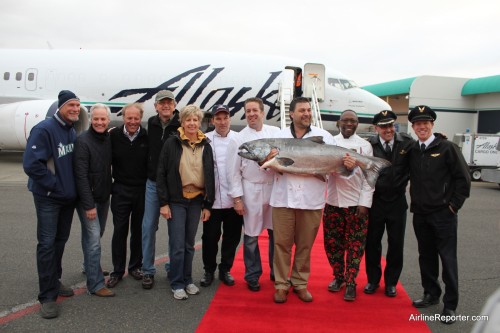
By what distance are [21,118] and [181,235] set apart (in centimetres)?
1135

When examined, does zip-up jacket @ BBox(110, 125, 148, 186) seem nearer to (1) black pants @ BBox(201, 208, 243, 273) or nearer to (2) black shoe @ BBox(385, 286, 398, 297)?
(1) black pants @ BBox(201, 208, 243, 273)

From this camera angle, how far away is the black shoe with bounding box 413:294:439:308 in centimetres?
413

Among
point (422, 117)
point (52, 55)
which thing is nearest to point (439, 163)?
point (422, 117)

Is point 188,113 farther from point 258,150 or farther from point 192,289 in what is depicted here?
point 192,289

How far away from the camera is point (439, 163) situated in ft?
13.0

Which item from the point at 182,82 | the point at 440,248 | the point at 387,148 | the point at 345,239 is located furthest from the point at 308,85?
the point at 440,248

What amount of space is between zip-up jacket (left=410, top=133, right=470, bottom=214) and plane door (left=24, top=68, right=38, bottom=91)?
15.2m

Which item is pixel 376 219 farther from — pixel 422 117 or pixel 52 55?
pixel 52 55

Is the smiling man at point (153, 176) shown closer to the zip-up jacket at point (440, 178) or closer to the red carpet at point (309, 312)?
the red carpet at point (309, 312)

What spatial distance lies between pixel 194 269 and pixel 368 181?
242 centimetres

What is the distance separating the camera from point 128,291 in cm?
441

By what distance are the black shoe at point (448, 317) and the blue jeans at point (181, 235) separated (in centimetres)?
251

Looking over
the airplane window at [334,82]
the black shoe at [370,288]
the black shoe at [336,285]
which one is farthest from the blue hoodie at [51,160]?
the airplane window at [334,82]

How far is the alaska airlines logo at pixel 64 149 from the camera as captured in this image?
3.91m
